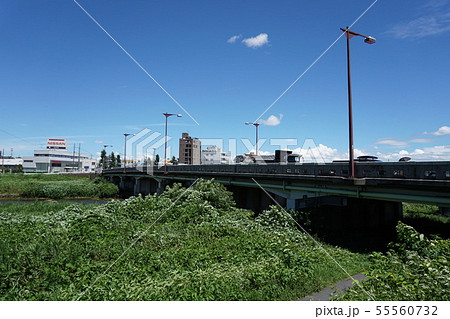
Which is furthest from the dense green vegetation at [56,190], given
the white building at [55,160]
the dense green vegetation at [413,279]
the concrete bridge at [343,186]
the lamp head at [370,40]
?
the white building at [55,160]

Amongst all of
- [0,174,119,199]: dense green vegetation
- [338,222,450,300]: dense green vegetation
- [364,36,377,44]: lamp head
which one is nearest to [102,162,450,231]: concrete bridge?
[338,222,450,300]: dense green vegetation

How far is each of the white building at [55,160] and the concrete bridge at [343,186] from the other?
12196 cm

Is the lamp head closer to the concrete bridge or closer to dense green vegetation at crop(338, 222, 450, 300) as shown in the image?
the concrete bridge

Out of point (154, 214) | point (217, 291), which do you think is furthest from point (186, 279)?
point (154, 214)

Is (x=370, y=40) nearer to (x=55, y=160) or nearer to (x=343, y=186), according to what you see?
(x=343, y=186)

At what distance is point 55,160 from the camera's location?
134m

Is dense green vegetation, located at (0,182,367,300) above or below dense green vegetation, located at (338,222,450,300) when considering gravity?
below

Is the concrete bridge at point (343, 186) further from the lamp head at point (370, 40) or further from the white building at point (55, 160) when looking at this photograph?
the white building at point (55, 160)

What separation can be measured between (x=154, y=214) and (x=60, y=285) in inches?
413

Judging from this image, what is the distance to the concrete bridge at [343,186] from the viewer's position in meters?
12.6

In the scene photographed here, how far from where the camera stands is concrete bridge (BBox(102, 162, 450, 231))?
1261 cm

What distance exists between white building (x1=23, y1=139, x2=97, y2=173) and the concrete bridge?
12196 cm

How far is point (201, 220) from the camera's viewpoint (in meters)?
17.6
